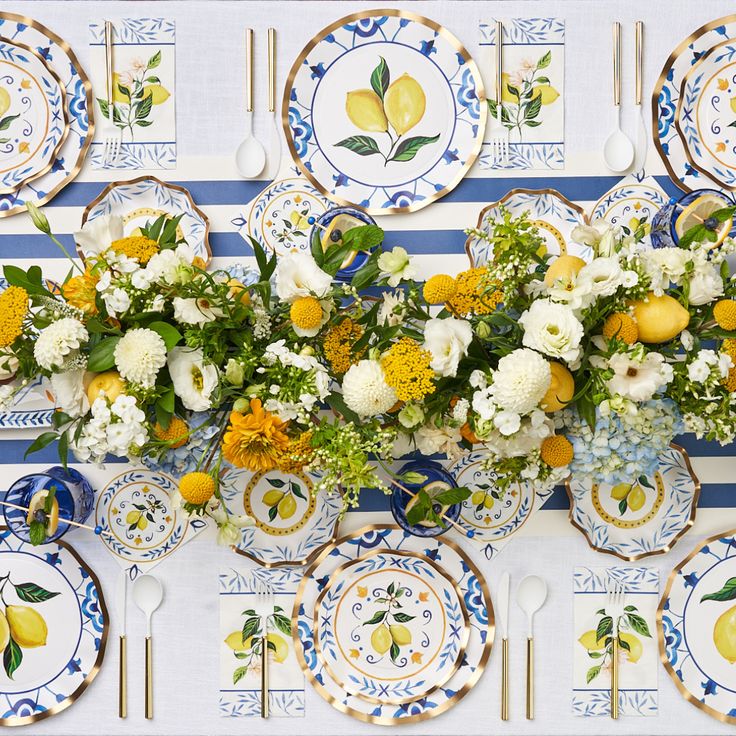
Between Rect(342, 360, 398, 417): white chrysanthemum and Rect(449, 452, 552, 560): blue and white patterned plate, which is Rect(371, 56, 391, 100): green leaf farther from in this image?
Rect(449, 452, 552, 560): blue and white patterned plate

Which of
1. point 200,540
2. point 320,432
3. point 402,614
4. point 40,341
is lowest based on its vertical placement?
point 402,614

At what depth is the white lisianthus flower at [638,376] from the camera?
0.90 metres

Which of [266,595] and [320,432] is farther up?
[320,432]

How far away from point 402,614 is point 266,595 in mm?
258

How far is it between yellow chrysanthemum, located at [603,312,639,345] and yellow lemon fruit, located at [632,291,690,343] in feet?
0.05

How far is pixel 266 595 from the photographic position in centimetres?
116

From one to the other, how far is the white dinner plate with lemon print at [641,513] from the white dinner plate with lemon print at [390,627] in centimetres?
30

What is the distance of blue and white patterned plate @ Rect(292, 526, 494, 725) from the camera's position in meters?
1.16

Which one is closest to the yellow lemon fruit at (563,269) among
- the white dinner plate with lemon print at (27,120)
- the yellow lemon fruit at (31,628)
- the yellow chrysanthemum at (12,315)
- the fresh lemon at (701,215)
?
the fresh lemon at (701,215)

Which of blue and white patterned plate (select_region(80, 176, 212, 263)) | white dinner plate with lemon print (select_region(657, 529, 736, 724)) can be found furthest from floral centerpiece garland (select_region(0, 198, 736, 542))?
white dinner plate with lemon print (select_region(657, 529, 736, 724))

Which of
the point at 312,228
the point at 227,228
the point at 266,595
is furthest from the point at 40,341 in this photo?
the point at 266,595

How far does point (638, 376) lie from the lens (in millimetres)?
912

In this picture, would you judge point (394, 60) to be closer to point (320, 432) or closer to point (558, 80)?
point (558, 80)

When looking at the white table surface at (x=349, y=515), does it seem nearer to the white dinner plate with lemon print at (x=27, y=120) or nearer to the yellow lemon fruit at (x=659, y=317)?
the white dinner plate with lemon print at (x=27, y=120)
